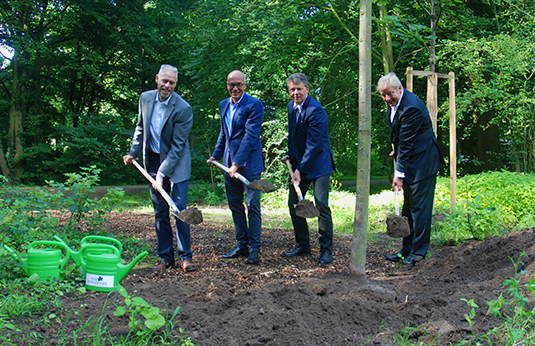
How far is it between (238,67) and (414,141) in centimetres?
829

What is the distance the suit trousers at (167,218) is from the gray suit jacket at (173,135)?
0.08m

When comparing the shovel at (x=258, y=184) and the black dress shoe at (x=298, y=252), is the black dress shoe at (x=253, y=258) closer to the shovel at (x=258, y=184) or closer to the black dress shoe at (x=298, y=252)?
the black dress shoe at (x=298, y=252)

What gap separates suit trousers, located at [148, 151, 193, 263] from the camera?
4.35 m

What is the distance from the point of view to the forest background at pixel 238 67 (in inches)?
421

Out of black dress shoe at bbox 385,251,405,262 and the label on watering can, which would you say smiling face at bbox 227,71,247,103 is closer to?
the label on watering can

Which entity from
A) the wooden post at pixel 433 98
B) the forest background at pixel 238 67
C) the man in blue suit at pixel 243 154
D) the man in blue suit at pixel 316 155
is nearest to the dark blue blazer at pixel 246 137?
the man in blue suit at pixel 243 154

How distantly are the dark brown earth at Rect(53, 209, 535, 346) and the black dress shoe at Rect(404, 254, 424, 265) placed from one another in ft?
0.52

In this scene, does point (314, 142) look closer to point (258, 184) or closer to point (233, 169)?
point (258, 184)

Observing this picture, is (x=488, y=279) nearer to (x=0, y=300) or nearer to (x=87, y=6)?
(x=0, y=300)

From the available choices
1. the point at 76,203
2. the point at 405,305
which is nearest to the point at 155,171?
the point at 76,203

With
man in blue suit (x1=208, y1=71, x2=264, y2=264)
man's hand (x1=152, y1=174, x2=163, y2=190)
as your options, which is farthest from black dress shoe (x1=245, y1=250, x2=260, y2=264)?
man's hand (x1=152, y1=174, x2=163, y2=190)

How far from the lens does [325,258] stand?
15.7 ft

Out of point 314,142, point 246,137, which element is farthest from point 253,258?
point 314,142

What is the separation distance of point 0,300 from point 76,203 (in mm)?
2052
